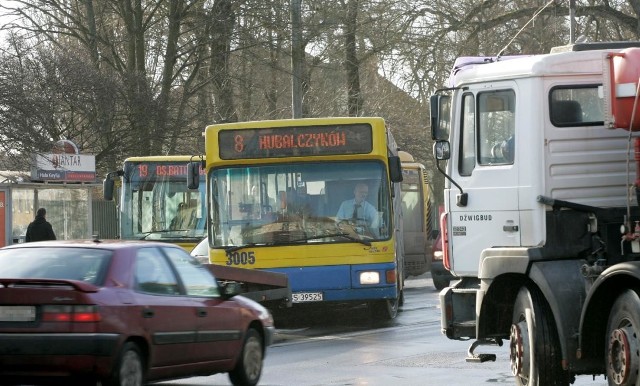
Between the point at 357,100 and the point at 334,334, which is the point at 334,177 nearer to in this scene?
the point at 334,334

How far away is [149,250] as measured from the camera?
1080cm

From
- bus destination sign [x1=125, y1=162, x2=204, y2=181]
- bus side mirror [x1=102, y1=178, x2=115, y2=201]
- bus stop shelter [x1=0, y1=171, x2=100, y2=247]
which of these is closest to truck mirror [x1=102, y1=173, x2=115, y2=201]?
bus side mirror [x1=102, y1=178, x2=115, y2=201]

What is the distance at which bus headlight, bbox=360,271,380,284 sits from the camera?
18.0 metres

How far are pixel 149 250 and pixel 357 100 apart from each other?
33.6 metres

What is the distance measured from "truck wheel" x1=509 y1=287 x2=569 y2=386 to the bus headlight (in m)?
7.60

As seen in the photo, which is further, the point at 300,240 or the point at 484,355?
the point at 300,240

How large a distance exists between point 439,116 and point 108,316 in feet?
10.9

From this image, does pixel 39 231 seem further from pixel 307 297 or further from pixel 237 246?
pixel 307 297

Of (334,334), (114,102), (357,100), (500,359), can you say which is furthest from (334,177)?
(357,100)

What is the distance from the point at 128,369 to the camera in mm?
9883

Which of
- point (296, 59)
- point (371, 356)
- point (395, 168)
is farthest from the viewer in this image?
point (296, 59)

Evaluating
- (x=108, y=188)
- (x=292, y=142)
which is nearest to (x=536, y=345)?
(x=292, y=142)

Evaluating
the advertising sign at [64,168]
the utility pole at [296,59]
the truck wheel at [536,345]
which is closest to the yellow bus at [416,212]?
the utility pole at [296,59]

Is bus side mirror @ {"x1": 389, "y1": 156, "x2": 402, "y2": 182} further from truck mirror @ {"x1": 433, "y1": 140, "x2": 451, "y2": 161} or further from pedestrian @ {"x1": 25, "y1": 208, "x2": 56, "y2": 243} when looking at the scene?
pedestrian @ {"x1": 25, "y1": 208, "x2": 56, "y2": 243}
